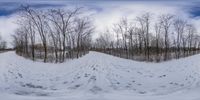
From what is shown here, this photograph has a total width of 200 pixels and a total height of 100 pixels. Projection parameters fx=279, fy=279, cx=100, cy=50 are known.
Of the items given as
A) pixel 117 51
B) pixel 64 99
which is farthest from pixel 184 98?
pixel 117 51

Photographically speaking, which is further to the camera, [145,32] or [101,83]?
[145,32]

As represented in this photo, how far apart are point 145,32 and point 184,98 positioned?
37.0 metres

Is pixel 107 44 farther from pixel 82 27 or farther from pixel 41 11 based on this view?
pixel 41 11

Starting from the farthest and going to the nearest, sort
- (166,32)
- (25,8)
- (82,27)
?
(166,32)
(82,27)
(25,8)

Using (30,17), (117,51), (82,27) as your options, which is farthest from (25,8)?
(117,51)

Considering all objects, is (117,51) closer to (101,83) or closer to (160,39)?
(160,39)

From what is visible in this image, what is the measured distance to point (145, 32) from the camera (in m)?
42.6

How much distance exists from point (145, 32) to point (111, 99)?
37185 millimetres

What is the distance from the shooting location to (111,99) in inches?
245

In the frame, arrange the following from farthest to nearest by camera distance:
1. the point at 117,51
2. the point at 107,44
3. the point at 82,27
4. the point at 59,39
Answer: the point at 107,44, the point at 117,51, the point at 82,27, the point at 59,39

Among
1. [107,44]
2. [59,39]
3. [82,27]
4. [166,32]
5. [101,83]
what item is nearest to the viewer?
[101,83]

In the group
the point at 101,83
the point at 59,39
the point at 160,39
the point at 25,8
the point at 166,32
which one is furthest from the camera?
the point at 160,39

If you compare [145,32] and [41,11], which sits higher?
[41,11]

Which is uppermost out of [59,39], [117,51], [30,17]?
[30,17]
